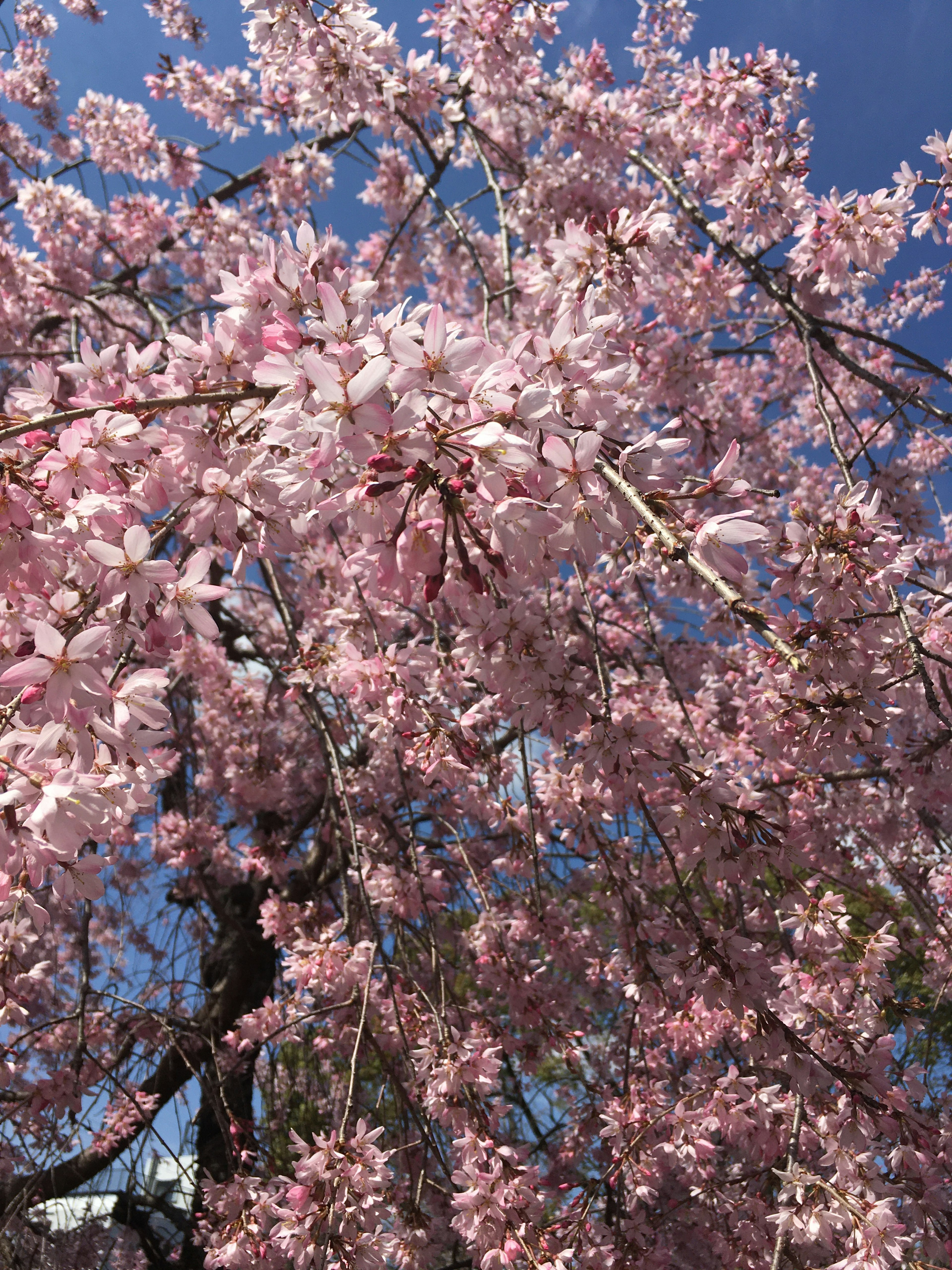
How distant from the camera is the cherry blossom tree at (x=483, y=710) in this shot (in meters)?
1.15

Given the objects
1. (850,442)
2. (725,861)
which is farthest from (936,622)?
(850,442)

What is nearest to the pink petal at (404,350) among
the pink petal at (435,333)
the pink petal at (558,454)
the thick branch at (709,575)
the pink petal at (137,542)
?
the pink petal at (435,333)

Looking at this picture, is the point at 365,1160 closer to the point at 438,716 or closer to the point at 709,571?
the point at 438,716

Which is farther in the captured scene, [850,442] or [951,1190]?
[850,442]

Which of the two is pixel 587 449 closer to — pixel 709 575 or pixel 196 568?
pixel 709 575

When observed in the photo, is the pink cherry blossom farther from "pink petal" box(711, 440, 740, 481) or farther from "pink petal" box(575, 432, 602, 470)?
"pink petal" box(711, 440, 740, 481)

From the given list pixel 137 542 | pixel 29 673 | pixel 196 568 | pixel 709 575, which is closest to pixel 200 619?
pixel 196 568

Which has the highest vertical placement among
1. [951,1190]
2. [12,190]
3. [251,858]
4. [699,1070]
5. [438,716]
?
[12,190]

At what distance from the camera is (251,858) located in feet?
11.1

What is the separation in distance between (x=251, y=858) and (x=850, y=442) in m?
5.41

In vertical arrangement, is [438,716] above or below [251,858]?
below

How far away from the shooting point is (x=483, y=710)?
92.7 inches

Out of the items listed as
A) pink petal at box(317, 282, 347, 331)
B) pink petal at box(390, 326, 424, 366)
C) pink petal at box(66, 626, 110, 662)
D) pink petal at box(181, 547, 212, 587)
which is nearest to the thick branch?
pink petal at box(390, 326, 424, 366)

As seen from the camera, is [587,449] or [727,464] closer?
[587,449]
